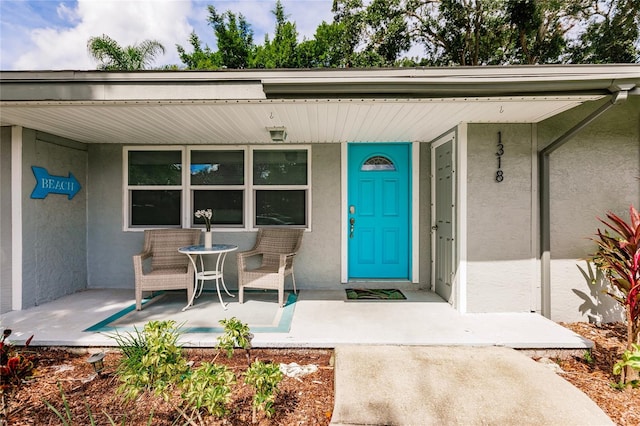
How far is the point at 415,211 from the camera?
4.81 meters

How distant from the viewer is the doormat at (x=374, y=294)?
4301mm

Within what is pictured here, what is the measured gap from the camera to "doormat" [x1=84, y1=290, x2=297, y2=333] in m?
3.26

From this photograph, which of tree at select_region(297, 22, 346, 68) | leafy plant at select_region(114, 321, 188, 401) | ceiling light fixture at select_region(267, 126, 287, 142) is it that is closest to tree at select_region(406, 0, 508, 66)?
tree at select_region(297, 22, 346, 68)

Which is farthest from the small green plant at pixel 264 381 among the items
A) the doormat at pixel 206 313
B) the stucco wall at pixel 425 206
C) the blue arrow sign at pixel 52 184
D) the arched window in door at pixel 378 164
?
the blue arrow sign at pixel 52 184

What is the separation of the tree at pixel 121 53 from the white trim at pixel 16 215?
9.56 m

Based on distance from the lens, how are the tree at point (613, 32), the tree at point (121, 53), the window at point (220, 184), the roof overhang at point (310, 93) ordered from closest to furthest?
the roof overhang at point (310, 93) < the window at point (220, 184) < the tree at point (613, 32) < the tree at point (121, 53)

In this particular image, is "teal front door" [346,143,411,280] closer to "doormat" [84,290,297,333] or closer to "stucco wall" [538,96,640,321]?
"doormat" [84,290,297,333]

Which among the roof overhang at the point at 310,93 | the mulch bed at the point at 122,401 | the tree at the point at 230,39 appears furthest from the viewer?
the tree at the point at 230,39

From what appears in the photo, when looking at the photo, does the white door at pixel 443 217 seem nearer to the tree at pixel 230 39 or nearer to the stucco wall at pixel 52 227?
the stucco wall at pixel 52 227

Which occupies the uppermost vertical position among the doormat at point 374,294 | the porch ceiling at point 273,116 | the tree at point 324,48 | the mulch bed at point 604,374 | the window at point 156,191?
the tree at point 324,48

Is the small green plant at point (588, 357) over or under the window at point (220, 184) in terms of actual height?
under

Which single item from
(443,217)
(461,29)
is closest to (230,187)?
(443,217)

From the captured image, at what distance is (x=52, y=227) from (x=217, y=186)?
2.16m

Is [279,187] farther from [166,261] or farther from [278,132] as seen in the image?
[166,261]
